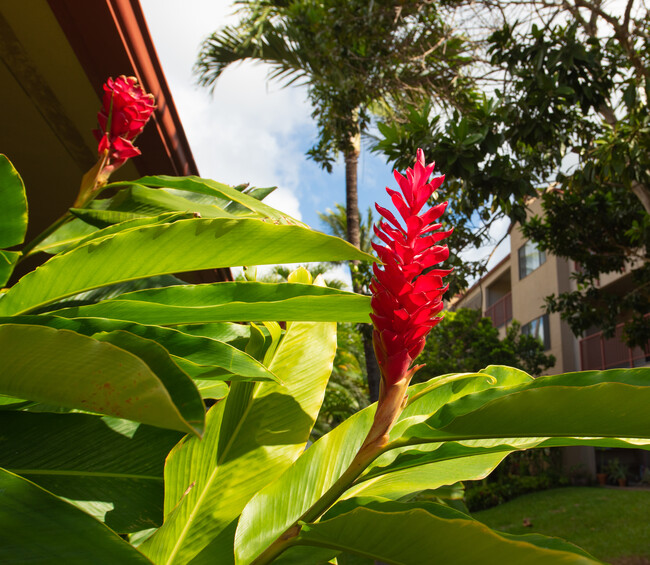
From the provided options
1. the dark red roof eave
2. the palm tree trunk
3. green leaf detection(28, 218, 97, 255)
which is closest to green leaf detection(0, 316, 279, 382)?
green leaf detection(28, 218, 97, 255)

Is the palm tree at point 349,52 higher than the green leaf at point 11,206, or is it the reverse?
the palm tree at point 349,52

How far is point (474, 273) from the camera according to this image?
859 cm

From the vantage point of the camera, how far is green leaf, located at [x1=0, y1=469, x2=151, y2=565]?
439 millimetres

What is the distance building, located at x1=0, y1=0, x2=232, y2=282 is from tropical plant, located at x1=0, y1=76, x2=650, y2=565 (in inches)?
41.2

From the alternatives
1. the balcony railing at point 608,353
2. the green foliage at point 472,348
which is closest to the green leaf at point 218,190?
the green foliage at point 472,348

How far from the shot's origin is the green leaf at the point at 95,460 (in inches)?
25.9

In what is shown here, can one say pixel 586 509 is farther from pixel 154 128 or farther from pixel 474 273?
pixel 154 128

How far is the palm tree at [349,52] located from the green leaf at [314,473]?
787cm

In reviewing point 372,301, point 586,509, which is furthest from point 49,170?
point 586,509

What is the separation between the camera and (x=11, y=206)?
81 centimetres

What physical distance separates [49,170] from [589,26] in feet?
25.5

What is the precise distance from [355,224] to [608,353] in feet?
34.6

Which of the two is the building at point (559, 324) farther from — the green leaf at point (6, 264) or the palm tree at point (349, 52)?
the green leaf at point (6, 264)

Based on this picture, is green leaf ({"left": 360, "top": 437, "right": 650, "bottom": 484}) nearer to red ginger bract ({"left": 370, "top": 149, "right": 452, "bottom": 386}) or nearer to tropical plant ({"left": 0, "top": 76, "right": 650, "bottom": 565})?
tropical plant ({"left": 0, "top": 76, "right": 650, "bottom": 565})
